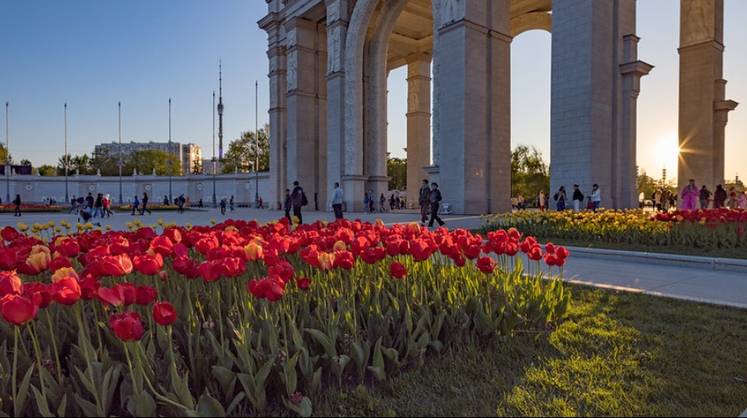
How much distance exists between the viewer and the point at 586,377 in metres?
2.94

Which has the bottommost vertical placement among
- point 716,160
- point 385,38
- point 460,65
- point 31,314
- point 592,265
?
point 592,265

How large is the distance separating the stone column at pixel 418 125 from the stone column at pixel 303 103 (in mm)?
8169

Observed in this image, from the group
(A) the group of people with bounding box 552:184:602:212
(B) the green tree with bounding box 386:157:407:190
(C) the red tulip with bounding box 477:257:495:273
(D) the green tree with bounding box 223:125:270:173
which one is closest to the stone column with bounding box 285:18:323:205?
(A) the group of people with bounding box 552:184:602:212

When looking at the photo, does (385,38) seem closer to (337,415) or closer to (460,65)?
(460,65)

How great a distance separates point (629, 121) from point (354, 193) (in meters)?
15.4

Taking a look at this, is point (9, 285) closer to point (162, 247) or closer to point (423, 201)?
point (162, 247)

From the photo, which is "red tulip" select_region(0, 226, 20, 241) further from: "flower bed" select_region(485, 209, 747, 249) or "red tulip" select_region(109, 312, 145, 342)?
"flower bed" select_region(485, 209, 747, 249)

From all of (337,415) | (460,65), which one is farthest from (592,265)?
(460,65)

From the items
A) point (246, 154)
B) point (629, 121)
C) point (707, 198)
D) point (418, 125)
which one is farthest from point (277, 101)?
point (246, 154)

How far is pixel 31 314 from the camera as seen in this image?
1993mm

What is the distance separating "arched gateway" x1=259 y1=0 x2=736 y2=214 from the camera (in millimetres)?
17172

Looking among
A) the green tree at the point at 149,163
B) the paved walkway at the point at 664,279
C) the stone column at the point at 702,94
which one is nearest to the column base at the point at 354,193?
the stone column at the point at 702,94

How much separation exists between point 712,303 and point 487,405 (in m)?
3.83

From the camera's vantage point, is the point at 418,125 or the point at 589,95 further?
the point at 418,125
